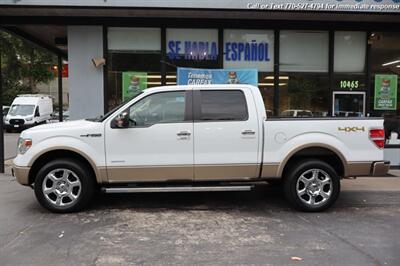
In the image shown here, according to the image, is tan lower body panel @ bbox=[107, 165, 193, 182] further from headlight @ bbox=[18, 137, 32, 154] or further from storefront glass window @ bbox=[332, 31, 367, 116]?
storefront glass window @ bbox=[332, 31, 367, 116]

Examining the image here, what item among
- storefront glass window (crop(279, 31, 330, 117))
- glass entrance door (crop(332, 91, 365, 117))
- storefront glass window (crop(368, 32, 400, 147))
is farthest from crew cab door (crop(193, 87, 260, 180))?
storefront glass window (crop(368, 32, 400, 147))

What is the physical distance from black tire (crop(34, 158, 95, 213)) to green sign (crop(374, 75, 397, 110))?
8.40 m

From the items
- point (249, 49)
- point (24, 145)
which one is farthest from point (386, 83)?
point (24, 145)

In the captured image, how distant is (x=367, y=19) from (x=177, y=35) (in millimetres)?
4768

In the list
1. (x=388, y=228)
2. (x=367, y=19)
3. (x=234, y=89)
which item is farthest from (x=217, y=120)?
(x=367, y=19)

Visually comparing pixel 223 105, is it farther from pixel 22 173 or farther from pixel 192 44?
pixel 192 44

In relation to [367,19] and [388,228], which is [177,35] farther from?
[388,228]

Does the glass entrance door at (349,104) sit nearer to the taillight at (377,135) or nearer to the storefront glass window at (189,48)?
the storefront glass window at (189,48)

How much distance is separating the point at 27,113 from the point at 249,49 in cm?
2139

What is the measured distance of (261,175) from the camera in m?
7.11

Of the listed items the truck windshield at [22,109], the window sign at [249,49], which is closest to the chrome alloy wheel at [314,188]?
the window sign at [249,49]

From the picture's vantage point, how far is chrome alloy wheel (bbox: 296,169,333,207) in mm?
7090

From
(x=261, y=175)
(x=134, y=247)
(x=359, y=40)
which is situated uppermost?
(x=359, y=40)

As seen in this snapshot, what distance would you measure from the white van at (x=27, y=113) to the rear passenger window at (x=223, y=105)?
2368cm
